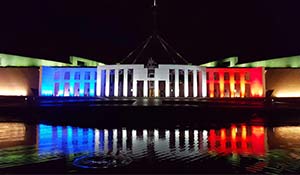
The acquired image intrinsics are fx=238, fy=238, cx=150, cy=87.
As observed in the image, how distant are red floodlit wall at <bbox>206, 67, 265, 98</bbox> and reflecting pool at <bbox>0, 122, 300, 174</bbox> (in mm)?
22852

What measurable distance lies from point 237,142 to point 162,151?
270 centimetres

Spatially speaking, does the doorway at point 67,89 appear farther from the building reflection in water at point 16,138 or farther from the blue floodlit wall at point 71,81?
the building reflection in water at point 16,138

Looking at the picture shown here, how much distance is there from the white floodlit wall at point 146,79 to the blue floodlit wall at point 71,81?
4.76 ft

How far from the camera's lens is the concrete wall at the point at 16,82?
2908 cm

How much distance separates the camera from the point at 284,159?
5.75m

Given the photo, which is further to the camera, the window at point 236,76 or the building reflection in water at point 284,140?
the window at point 236,76

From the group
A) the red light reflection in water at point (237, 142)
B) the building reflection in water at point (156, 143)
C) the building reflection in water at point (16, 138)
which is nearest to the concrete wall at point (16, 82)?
the building reflection in water at point (16, 138)

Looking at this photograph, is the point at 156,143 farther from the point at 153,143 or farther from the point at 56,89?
the point at 56,89

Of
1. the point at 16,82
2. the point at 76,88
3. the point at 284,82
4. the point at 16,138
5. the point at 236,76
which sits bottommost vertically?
the point at 16,138

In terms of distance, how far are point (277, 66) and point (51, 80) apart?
29229mm

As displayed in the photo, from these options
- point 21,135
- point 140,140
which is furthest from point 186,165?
point 21,135

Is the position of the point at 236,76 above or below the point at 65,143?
above

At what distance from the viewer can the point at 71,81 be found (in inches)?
1244

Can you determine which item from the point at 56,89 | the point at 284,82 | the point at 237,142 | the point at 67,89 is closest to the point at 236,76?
the point at 284,82
